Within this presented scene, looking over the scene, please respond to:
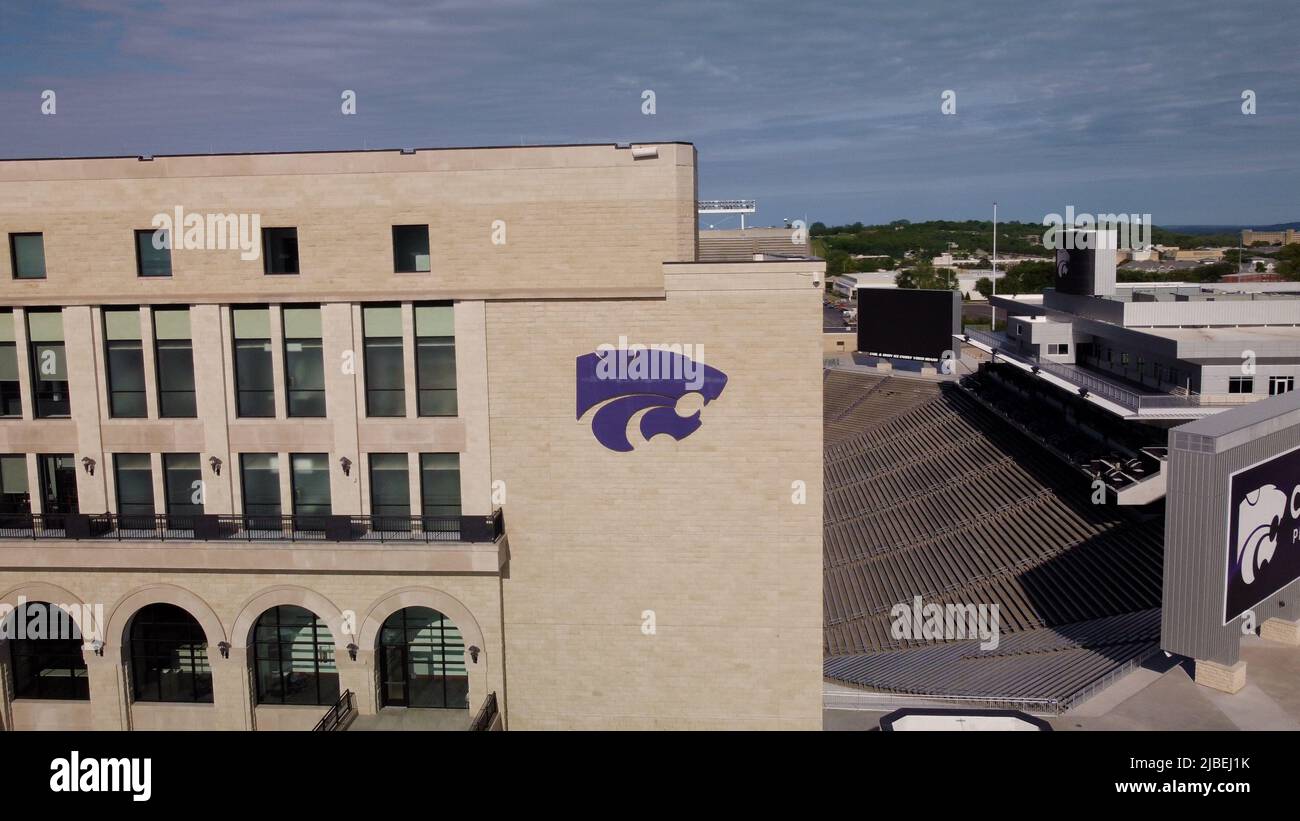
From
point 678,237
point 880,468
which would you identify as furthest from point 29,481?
point 880,468

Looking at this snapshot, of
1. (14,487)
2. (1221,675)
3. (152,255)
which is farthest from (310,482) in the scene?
(1221,675)

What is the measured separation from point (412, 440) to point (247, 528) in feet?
12.0

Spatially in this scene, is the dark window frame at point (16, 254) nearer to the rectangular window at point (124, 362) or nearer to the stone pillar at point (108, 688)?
the rectangular window at point (124, 362)

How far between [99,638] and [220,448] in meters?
4.44

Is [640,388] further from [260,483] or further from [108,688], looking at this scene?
[108,688]

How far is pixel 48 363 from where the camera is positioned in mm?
19516

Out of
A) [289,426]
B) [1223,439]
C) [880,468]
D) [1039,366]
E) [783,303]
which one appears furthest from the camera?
[880,468]

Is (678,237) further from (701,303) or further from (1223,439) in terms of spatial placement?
(1223,439)

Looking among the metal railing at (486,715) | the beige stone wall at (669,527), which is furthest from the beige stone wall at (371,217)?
the metal railing at (486,715)

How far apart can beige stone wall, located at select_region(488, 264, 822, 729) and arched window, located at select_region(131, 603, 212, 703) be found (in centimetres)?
637

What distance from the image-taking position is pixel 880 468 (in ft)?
176

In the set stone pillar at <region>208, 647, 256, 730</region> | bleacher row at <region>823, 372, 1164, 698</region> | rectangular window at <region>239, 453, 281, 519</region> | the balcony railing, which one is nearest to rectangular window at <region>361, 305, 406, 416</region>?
the balcony railing

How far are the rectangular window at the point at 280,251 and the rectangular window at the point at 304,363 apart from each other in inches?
31.3

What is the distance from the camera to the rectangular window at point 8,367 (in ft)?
64.3
